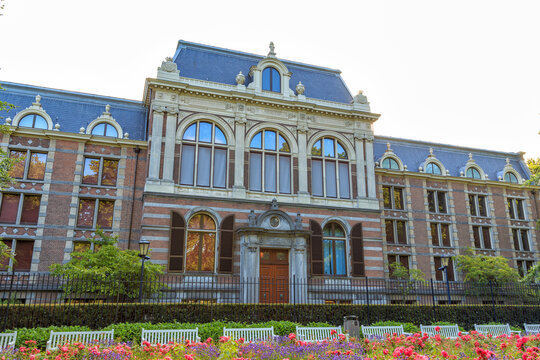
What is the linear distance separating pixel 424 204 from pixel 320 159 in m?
10.5

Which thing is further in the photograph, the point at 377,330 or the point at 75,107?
the point at 75,107

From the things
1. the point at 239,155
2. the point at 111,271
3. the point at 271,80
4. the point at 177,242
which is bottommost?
the point at 111,271

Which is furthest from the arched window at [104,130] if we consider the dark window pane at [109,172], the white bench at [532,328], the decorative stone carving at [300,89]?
the white bench at [532,328]

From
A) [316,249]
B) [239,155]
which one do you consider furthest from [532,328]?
[239,155]

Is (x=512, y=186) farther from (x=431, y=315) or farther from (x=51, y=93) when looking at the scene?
(x=51, y=93)

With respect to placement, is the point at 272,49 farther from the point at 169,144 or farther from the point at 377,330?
the point at 377,330

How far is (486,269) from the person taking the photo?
97.8 feet

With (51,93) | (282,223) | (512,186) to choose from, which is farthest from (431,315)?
(51,93)

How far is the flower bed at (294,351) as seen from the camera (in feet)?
26.7

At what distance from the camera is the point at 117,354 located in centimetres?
848

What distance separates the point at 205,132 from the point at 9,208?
1190 centimetres

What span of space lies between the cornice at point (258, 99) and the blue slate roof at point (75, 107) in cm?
161

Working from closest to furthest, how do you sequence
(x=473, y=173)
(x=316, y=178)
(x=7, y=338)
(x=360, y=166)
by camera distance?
(x=7, y=338), (x=316, y=178), (x=360, y=166), (x=473, y=173)

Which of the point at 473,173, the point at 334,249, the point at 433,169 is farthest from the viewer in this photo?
the point at 473,173
